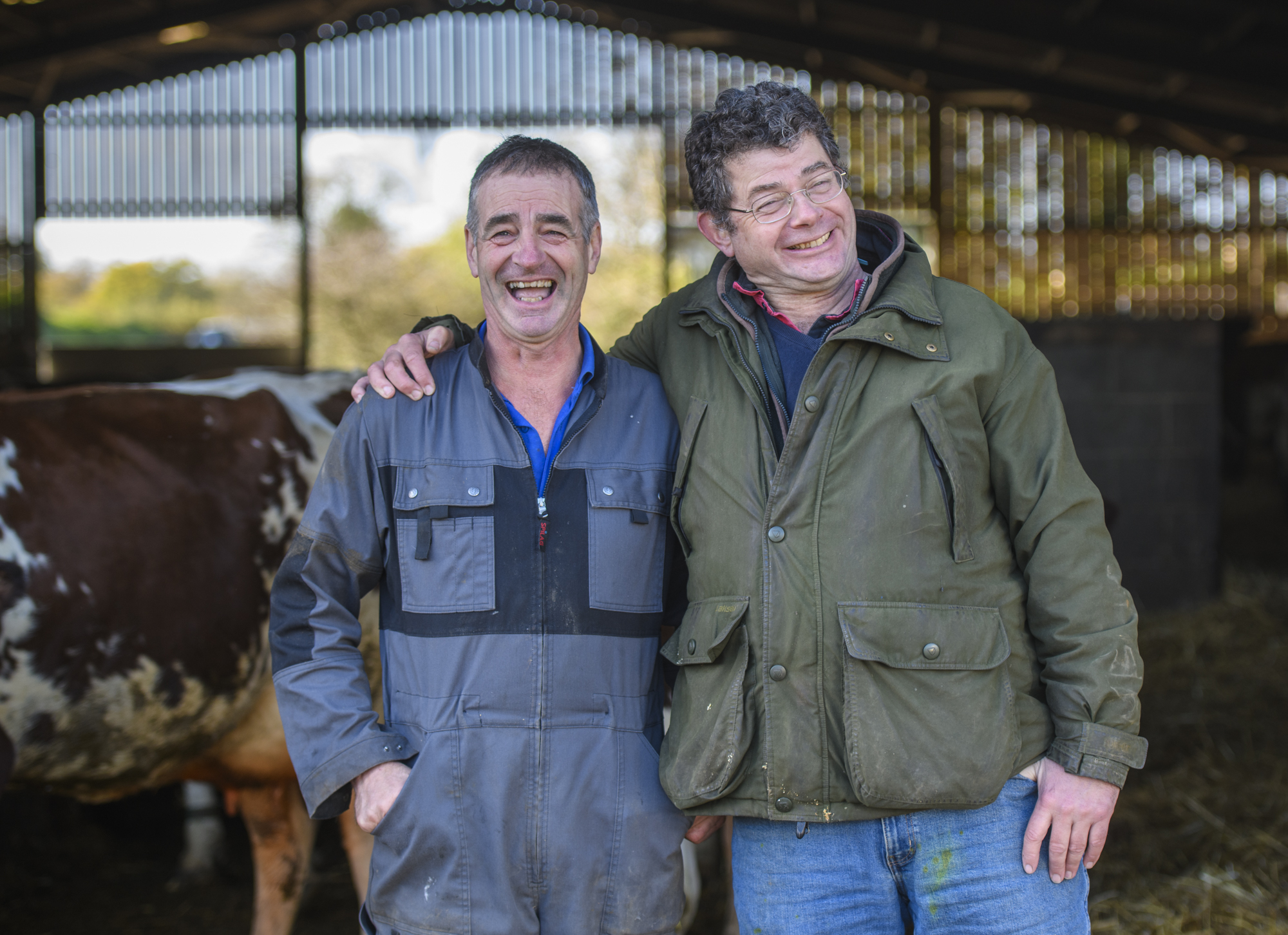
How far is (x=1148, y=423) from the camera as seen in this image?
19.2ft

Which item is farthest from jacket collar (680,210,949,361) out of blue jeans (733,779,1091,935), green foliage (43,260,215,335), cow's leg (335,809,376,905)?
green foliage (43,260,215,335)

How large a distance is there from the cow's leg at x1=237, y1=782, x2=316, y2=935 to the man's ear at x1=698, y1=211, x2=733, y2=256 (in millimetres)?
1993

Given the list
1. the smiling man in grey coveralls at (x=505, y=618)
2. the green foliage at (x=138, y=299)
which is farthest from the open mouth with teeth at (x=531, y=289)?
the green foliage at (x=138, y=299)

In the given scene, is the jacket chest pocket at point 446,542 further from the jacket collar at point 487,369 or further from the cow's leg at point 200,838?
the cow's leg at point 200,838

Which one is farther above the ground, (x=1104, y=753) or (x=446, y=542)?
(x=446, y=542)

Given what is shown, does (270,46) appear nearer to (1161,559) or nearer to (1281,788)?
(1161,559)

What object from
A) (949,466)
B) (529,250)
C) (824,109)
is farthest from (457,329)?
(824,109)

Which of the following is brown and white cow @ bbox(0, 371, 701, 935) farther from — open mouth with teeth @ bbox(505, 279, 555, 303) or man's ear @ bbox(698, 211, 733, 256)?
man's ear @ bbox(698, 211, 733, 256)

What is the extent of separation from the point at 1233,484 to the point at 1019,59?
3.67 m

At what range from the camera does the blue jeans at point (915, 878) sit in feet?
5.20

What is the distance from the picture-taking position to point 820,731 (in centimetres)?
161

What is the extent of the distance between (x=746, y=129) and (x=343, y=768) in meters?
1.12

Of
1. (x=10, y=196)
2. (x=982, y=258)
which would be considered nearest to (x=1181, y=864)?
(x=982, y=258)

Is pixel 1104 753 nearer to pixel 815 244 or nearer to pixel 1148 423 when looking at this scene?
pixel 815 244
